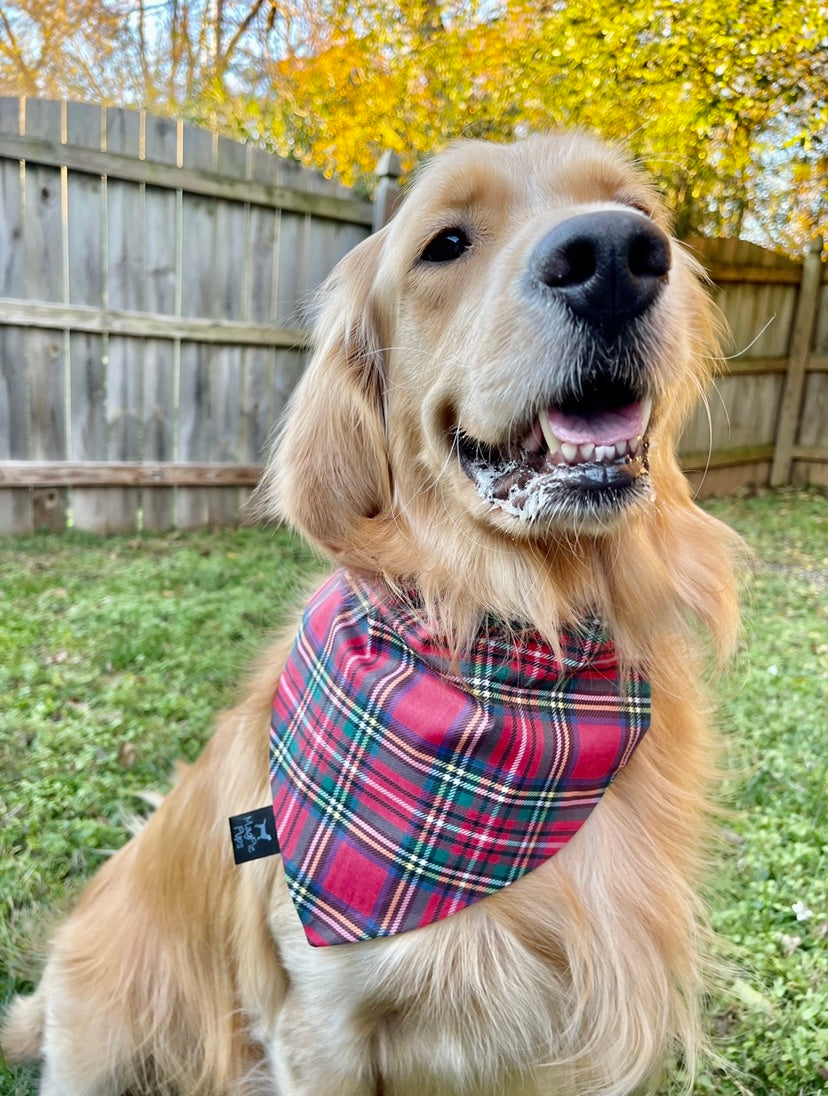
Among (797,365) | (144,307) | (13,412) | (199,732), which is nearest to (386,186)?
(144,307)

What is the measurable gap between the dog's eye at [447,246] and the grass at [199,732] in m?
1.15

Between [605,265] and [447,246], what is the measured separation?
47cm

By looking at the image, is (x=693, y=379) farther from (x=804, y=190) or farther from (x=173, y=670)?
(x=804, y=190)

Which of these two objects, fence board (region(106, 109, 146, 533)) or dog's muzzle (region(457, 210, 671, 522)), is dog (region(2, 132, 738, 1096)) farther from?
fence board (region(106, 109, 146, 533))

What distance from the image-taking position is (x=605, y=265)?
122cm

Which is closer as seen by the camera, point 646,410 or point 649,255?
point 649,255

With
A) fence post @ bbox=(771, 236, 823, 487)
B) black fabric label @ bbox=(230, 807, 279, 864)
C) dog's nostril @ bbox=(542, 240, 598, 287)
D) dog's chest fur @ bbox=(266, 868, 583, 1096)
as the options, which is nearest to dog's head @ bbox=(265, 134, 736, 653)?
dog's nostril @ bbox=(542, 240, 598, 287)

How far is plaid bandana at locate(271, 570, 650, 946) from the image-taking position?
1.37 metres

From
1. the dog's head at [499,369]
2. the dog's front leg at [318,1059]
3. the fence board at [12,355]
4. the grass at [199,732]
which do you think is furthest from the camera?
the fence board at [12,355]

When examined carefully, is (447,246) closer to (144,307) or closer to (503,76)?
(144,307)

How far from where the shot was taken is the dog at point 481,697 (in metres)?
1.35

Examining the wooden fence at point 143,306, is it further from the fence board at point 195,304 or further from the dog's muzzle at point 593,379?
the dog's muzzle at point 593,379

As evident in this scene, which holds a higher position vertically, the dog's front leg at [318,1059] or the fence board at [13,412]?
the fence board at [13,412]

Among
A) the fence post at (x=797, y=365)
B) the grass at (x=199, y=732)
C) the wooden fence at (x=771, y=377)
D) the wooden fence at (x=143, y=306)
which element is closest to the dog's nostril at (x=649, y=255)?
the grass at (x=199, y=732)
